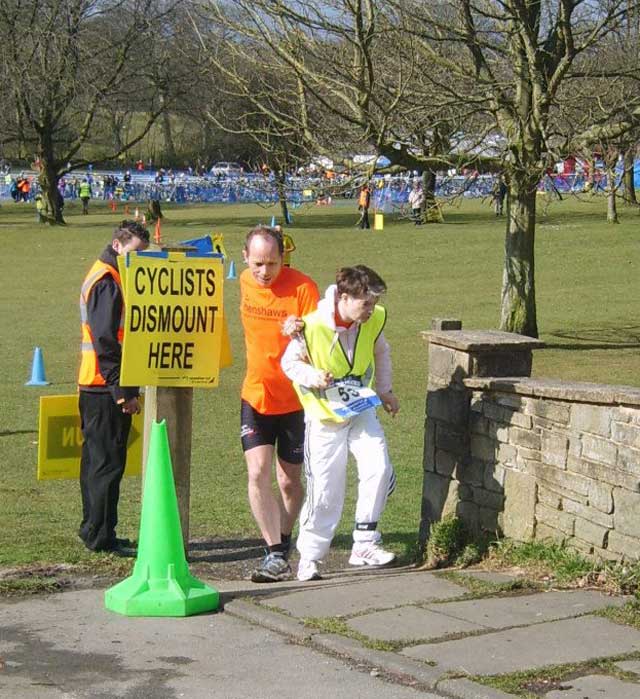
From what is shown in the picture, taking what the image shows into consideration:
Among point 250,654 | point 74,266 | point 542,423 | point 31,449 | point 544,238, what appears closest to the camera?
point 250,654

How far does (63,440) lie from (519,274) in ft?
47.7

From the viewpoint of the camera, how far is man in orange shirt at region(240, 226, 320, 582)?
23.0ft

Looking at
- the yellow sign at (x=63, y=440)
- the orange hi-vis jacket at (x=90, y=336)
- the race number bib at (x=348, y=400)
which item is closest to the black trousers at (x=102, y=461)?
the orange hi-vis jacket at (x=90, y=336)

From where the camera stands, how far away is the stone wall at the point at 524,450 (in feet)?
20.7

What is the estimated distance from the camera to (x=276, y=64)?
63.1 feet

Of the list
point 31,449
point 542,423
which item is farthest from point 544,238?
point 542,423

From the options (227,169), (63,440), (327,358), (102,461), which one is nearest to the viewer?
(327,358)

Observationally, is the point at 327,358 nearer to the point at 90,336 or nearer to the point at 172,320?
the point at 172,320

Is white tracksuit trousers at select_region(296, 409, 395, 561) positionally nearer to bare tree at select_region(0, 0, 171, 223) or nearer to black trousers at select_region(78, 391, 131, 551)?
black trousers at select_region(78, 391, 131, 551)

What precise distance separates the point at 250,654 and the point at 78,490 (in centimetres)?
535

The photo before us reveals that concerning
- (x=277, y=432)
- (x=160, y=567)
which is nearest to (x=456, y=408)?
(x=277, y=432)

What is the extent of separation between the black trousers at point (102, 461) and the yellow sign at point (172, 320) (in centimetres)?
98

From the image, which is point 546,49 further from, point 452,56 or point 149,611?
point 149,611

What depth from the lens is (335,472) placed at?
683 centimetres
